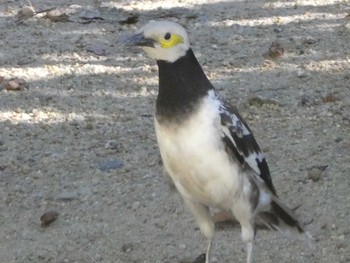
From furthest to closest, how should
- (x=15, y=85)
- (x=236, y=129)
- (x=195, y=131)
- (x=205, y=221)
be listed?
(x=15, y=85) → (x=205, y=221) → (x=236, y=129) → (x=195, y=131)

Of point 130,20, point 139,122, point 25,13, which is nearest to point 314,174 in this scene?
point 139,122

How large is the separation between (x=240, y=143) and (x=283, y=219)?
51 cm

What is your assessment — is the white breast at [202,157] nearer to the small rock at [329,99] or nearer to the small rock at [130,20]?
the small rock at [329,99]

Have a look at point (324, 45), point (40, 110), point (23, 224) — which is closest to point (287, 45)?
point (324, 45)

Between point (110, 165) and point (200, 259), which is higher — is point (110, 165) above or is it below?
below

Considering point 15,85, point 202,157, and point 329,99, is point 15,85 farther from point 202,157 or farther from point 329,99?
point 202,157

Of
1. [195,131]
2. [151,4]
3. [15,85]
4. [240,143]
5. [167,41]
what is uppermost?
[167,41]

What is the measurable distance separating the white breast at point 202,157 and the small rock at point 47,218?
1.05 metres

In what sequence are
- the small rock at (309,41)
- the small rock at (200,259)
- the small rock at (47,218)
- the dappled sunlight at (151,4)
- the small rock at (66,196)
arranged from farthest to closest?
the dappled sunlight at (151,4) < the small rock at (309,41) < the small rock at (66,196) < the small rock at (47,218) < the small rock at (200,259)

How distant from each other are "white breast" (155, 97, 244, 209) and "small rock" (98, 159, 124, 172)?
1.39m

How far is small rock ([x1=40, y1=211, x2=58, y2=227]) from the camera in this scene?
464 centimetres

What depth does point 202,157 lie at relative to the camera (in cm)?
366

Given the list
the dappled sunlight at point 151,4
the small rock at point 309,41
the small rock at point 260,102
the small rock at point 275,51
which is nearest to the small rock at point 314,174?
the small rock at point 260,102

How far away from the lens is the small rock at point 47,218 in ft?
15.2
